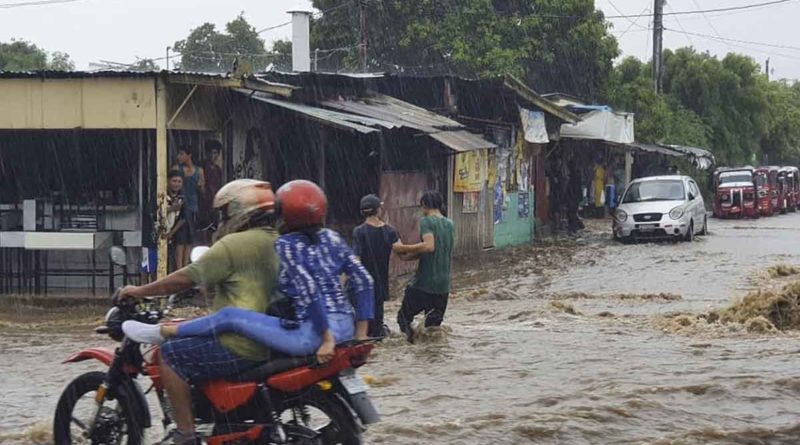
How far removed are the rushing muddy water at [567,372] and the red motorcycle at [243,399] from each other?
5.25 feet

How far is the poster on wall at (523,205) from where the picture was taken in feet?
91.1

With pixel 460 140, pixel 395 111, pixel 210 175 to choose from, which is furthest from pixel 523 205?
pixel 210 175

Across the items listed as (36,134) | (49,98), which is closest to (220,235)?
(49,98)

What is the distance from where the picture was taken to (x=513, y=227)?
2723 cm

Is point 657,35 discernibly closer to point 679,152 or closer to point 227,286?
point 679,152

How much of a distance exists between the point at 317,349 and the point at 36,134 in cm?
1184

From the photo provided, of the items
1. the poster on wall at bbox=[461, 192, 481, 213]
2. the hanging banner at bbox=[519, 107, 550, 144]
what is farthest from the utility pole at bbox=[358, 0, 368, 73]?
the poster on wall at bbox=[461, 192, 481, 213]

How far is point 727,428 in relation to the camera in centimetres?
787

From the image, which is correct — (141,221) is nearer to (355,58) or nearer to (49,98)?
(49,98)

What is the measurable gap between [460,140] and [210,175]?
4894 mm

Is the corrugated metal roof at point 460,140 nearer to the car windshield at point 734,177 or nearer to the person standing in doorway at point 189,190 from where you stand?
the person standing in doorway at point 189,190

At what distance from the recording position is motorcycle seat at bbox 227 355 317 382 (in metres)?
5.58

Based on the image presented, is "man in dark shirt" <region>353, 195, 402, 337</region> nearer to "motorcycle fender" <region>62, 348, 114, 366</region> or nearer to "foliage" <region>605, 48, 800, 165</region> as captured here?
"motorcycle fender" <region>62, 348, 114, 366</region>

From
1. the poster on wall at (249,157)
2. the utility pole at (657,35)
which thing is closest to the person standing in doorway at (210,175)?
the poster on wall at (249,157)
